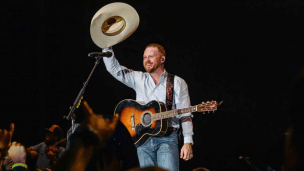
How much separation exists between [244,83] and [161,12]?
5.77ft

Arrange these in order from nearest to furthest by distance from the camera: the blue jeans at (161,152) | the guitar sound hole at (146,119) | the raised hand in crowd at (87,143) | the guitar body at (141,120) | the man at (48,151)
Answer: the raised hand in crowd at (87,143) → the blue jeans at (161,152) → the guitar body at (141,120) → the guitar sound hole at (146,119) → the man at (48,151)

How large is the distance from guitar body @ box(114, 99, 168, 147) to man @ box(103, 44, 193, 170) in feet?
0.22

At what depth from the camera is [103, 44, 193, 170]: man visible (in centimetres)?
287

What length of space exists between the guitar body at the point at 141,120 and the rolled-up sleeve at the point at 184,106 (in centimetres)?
19

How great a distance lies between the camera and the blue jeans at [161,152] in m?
2.83

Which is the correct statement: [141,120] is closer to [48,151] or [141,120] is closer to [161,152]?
[161,152]

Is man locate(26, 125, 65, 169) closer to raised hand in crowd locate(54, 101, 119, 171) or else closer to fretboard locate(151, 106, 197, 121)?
fretboard locate(151, 106, 197, 121)

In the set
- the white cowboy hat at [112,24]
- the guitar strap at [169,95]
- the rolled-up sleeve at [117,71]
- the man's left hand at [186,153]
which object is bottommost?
the man's left hand at [186,153]

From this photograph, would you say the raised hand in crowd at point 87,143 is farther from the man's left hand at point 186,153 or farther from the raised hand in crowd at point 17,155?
the man's left hand at point 186,153

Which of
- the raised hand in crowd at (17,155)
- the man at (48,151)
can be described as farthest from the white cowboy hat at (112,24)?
the man at (48,151)

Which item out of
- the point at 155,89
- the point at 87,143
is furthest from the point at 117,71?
the point at 87,143

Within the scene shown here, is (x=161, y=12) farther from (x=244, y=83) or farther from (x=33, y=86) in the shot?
(x=33, y=86)

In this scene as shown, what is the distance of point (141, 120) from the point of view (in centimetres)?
309

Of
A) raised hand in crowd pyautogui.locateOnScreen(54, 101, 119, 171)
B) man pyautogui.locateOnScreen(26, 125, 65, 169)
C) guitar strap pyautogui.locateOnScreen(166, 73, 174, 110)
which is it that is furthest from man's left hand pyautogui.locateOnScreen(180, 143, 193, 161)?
raised hand in crowd pyautogui.locateOnScreen(54, 101, 119, 171)
